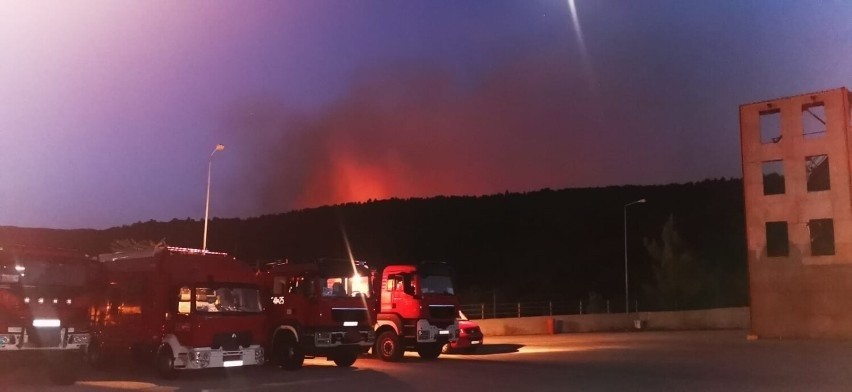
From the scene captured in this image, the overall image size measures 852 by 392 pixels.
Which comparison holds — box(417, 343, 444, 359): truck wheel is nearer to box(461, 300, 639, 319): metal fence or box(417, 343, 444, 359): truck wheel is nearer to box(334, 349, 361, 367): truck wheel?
box(334, 349, 361, 367): truck wheel

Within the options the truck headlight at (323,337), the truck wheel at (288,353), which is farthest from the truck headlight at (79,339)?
the truck headlight at (323,337)

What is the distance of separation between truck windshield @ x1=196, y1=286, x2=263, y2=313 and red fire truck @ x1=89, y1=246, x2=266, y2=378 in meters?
0.02

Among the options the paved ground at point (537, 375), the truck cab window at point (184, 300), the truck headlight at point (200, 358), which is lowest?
the paved ground at point (537, 375)

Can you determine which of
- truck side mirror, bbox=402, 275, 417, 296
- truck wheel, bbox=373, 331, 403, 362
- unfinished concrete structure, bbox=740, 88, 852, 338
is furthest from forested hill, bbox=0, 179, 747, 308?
truck side mirror, bbox=402, 275, 417, 296

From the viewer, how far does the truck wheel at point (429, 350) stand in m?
24.2

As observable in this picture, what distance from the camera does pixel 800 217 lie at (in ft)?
121

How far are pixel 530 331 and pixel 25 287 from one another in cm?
3092

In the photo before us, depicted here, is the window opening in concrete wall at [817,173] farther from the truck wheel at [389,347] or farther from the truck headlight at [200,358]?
the truck headlight at [200,358]

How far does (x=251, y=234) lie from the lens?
393 ft

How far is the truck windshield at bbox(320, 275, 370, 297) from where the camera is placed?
21.2 m

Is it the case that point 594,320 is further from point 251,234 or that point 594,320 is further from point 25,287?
point 251,234

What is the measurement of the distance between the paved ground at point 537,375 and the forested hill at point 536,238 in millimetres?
29594

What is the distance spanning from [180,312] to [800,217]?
30.3 meters

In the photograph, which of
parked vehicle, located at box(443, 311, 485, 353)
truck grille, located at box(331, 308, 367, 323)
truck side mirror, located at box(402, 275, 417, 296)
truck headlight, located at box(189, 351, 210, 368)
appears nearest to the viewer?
truck headlight, located at box(189, 351, 210, 368)
